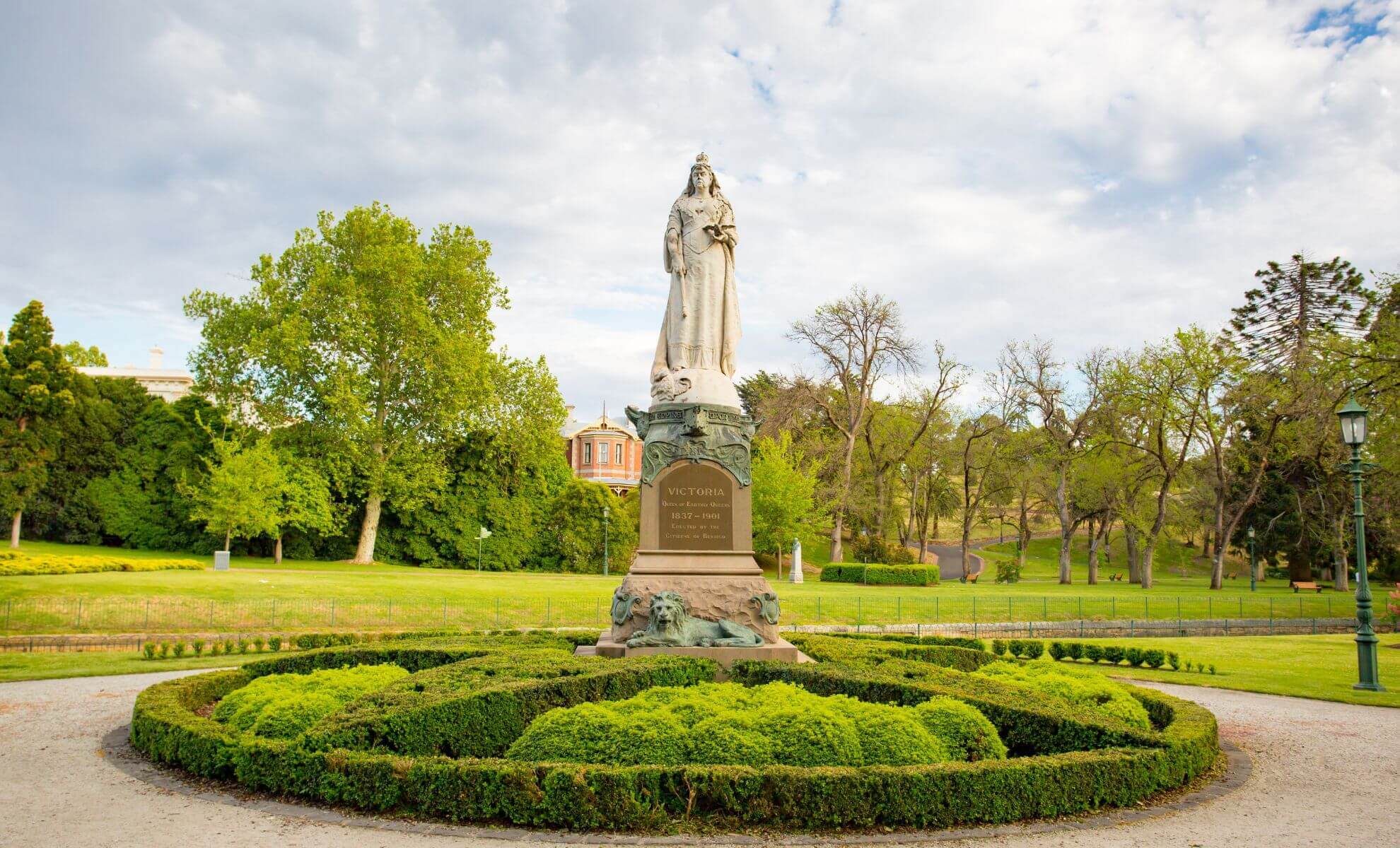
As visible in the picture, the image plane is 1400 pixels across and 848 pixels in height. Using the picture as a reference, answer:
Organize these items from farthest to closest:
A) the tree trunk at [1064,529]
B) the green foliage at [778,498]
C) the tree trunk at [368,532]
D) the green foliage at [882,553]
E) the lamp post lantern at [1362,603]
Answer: the tree trunk at [1064,529] → the green foliage at [882,553] → the green foliage at [778,498] → the tree trunk at [368,532] → the lamp post lantern at [1362,603]

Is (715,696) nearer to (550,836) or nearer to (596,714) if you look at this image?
(596,714)

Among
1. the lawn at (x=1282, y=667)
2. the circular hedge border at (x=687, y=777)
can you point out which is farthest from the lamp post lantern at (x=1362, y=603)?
the circular hedge border at (x=687, y=777)

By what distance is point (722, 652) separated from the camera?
11.0 m

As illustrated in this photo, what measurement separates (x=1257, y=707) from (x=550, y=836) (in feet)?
35.4

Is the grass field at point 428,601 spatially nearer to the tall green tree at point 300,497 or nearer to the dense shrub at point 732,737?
the tall green tree at point 300,497

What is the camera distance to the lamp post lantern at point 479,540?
42.8 meters

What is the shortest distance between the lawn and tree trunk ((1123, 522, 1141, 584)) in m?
27.9

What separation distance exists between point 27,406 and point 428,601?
25.9 metres

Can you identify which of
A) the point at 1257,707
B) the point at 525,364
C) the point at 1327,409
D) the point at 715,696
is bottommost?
the point at 1257,707

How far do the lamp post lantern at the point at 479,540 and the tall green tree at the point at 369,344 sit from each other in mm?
3377

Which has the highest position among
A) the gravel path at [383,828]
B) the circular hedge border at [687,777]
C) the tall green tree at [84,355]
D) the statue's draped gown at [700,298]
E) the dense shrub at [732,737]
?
the tall green tree at [84,355]

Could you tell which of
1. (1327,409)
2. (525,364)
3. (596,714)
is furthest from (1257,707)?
(525,364)

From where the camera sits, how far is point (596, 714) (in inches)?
290

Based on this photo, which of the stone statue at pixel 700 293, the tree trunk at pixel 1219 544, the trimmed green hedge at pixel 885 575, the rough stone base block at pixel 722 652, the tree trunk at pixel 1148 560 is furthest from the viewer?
the tree trunk at pixel 1148 560
